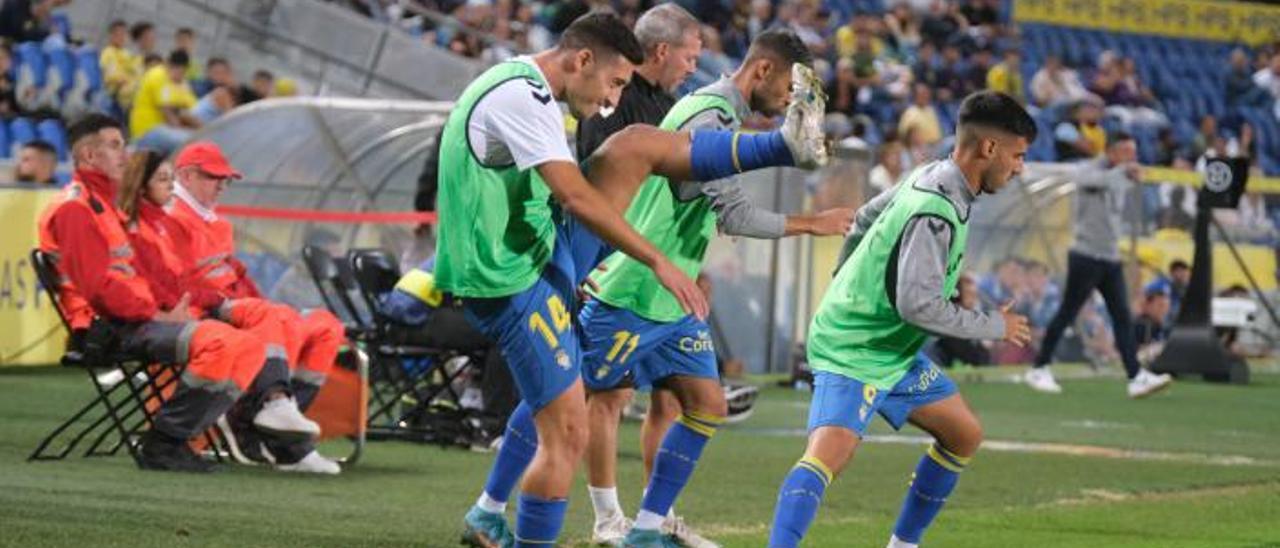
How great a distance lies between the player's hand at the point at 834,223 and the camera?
8.73m

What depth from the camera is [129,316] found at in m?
11.5

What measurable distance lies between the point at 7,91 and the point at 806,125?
52.8ft

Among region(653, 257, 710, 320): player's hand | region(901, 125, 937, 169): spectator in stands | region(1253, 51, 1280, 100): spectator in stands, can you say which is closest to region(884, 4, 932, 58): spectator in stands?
region(1253, 51, 1280, 100): spectator in stands

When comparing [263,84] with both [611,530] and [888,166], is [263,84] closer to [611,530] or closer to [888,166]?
[888,166]

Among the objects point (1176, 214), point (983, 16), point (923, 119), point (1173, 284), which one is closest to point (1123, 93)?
point (983, 16)

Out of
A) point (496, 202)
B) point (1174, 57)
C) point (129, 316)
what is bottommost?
point (1174, 57)

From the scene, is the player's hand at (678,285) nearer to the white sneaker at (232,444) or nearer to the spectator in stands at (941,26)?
the white sneaker at (232,444)

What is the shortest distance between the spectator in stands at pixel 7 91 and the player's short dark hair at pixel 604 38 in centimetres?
1510

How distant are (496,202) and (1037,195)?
657 inches

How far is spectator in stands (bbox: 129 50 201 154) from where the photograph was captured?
22.6 metres

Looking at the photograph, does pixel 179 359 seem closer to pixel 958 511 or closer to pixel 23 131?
pixel 958 511

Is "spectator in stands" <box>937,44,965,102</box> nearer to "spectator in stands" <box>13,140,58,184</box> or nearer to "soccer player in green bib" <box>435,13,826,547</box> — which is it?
"spectator in stands" <box>13,140,58,184</box>

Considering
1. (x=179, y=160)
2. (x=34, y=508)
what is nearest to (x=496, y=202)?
(x=34, y=508)

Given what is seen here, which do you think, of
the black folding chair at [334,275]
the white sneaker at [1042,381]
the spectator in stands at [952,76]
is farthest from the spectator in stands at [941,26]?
the black folding chair at [334,275]
